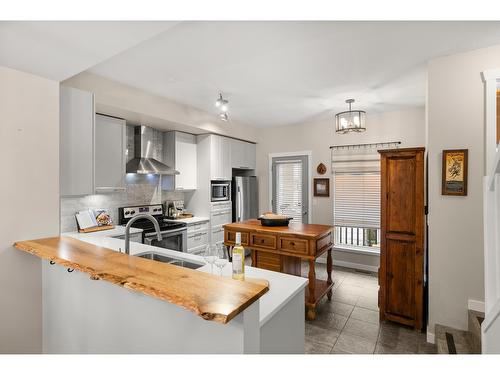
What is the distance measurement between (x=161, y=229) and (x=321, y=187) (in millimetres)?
2851

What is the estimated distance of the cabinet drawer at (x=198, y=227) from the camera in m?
4.05

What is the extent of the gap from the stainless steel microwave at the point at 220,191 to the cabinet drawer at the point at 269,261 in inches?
63.6

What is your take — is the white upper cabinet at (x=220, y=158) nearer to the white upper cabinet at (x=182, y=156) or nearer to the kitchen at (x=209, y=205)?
the kitchen at (x=209, y=205)

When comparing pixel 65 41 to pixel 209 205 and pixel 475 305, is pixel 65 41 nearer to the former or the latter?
pixel 209 205

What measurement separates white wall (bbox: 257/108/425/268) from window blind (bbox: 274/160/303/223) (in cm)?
24

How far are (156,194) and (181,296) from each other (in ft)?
11.6

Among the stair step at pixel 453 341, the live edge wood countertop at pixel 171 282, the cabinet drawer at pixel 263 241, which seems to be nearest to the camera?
the live edge wood countertop at pixel 171 282

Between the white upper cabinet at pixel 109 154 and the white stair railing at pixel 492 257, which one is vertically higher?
the white upper cabinet at pixel 109 154

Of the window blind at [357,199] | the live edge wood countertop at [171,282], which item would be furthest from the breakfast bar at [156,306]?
the window blind at [357,199]

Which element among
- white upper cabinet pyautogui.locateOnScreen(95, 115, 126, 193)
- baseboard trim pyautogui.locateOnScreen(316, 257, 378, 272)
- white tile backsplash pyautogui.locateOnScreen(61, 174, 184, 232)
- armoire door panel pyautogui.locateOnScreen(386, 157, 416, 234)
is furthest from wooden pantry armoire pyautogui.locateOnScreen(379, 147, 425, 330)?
white tile backsplash pyautogui.locateOnScreen(61, 174, 184, 232)

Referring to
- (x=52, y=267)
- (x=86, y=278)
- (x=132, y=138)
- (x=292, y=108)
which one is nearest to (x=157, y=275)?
(x=86, y=278)

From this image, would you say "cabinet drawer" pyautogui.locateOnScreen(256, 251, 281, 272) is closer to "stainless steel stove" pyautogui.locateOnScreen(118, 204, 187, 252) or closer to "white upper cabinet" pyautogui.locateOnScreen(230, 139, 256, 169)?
"stainless steel stove" pyautogui.locateOnScreen(118, 204, 187, 252)

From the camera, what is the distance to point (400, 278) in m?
2.66

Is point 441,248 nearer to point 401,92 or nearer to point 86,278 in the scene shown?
point 401,92
